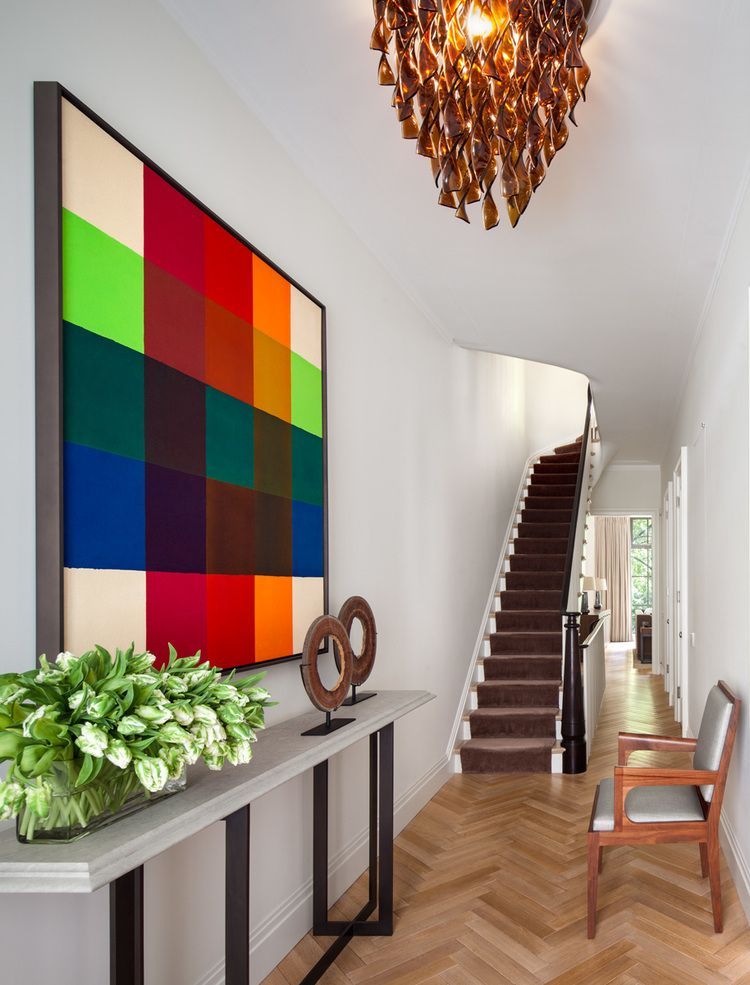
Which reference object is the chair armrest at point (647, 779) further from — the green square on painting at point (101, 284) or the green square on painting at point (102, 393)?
the green square on painting at point (101, 284)

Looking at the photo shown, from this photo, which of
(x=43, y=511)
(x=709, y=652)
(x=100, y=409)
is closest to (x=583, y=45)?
(x=100, y=409)

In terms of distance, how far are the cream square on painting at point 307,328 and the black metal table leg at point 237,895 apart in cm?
180

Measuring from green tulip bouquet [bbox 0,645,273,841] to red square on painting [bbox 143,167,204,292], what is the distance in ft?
4.02

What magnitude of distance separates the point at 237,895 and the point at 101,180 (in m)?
1.78

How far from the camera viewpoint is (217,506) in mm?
2535

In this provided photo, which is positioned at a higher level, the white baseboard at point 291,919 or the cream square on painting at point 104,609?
the cream square on painting at point 104,609

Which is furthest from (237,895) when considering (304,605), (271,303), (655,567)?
(655,567)

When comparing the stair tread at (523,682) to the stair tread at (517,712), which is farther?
the stair tread at (523,682)

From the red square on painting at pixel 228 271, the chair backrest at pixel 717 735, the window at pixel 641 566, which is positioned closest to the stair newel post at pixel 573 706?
the chair backrest at pixel 717 735

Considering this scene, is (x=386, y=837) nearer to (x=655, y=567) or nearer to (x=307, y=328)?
(x=307, y=328)

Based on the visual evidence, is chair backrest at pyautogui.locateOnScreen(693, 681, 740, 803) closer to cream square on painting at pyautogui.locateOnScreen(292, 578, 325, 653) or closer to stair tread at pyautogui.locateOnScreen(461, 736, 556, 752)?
cream square on painting at pyautogui.locateOnScreen(292, 578, 325, 653)

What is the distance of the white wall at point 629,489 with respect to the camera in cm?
1107

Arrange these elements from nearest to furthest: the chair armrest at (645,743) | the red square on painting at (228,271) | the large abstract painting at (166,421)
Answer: the large abstract painting at (166,421) → the red square on painting at (228,271) → the chair armrest at (645,743)

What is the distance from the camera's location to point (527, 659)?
6.71m
